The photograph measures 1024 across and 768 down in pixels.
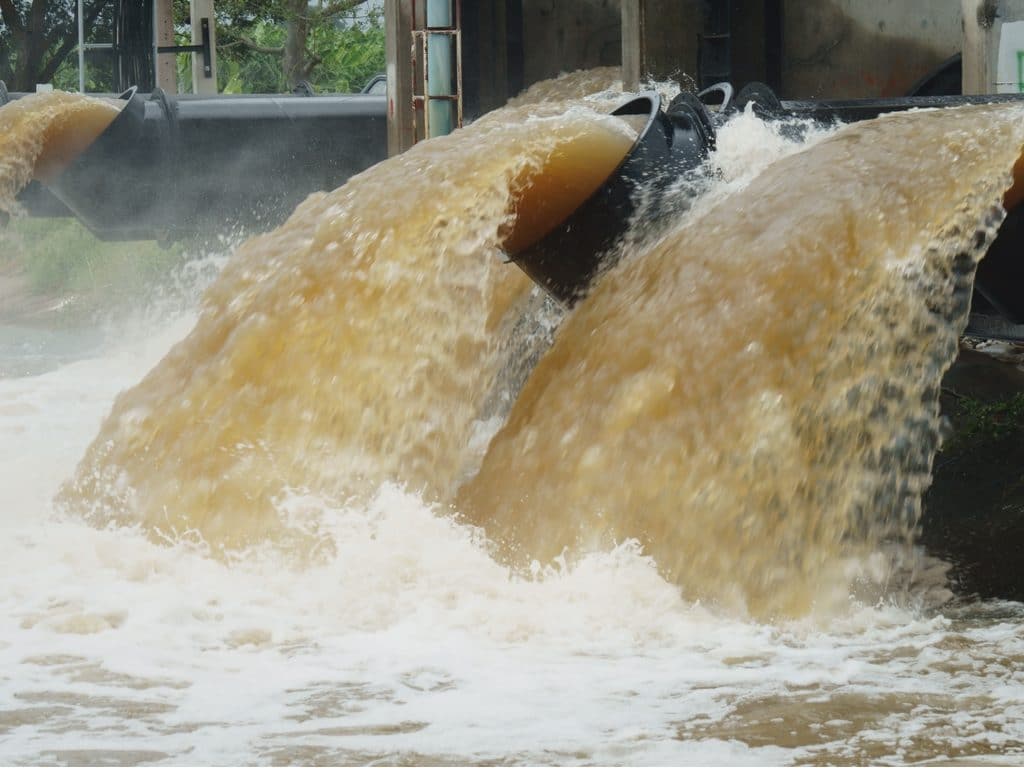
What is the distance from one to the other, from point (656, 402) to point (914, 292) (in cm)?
86

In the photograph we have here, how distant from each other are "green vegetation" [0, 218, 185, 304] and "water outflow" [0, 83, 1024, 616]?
10.4 metres

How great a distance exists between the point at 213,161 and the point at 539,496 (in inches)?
302

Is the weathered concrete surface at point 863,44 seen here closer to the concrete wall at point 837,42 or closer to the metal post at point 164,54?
the concrete wall at point 837,42

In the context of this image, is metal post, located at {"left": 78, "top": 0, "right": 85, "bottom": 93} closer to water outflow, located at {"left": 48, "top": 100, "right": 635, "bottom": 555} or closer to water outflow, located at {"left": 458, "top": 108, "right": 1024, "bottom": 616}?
water outflow, located at {"left": 48, "top": 100, "right": 635, "bottom": 555}

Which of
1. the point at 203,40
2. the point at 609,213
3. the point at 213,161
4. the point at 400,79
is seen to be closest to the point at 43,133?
the point at 213,161

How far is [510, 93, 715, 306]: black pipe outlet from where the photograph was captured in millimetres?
5863

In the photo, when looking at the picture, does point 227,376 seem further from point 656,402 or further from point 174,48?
point 174,48

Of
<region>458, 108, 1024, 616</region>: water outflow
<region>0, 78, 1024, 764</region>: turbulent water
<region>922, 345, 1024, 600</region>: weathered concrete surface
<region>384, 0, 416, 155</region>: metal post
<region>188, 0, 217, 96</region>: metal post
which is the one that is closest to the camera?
<region>0, 78, 1024, 764</region>: turbulent water

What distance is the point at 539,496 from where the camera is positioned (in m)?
5.07

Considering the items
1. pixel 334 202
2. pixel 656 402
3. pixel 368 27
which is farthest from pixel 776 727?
pixel 368 27

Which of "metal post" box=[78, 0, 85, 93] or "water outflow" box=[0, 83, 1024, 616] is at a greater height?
"metal post" box=[78, 0, 85, 93]

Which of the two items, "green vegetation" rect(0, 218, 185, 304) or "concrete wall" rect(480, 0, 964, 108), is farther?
"green vegetation" rect(0, 218, 185, 304)

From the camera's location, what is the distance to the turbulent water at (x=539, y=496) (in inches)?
145

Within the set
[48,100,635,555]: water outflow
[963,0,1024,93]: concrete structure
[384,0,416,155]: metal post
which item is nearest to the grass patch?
[963,0,1024,93]: concrete structure
